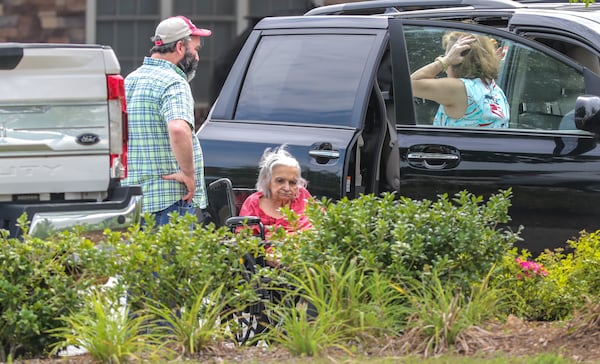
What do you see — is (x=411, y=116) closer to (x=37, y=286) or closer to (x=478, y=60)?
(x=478, y=60)

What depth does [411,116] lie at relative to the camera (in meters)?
8.52

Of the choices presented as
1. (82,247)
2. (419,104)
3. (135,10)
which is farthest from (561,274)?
(135,10)

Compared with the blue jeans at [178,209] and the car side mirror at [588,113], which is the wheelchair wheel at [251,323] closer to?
the blue jeans at [178,209]

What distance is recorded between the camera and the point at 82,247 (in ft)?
20.9

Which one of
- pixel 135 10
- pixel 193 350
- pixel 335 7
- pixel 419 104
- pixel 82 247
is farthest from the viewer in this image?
pixel 135 10

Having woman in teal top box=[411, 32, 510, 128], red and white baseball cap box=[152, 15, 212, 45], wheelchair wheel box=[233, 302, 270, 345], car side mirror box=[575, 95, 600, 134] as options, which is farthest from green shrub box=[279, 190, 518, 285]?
woman in teal top box=[411, 32, 510, 128]

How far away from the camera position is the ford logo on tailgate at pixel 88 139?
722cm

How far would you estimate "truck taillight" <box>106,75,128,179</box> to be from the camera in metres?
7.26

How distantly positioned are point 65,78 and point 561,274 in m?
2.71

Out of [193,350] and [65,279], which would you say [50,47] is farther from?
[193,350]

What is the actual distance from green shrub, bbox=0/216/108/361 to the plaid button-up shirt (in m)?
1.44

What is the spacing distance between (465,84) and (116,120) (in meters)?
2.36

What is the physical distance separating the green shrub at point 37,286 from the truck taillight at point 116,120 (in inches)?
39.8

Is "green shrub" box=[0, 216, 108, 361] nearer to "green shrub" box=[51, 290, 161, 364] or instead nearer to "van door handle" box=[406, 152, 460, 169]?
"green shrub" box=[51, 290, 161, 364]
